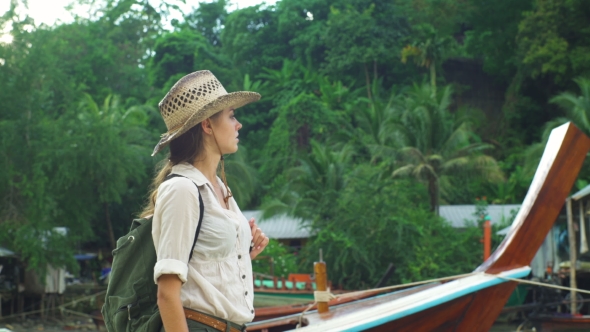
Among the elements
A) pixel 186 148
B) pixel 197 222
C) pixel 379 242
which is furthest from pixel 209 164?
pixel 379 242

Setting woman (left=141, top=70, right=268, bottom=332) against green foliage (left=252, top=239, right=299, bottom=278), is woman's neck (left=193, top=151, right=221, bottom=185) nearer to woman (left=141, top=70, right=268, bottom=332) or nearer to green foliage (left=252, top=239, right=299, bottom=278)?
woman (left=141, top=70, right=268, bottom=332)

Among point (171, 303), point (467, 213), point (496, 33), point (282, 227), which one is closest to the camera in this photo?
point (171, 303)

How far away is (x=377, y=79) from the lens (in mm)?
32531

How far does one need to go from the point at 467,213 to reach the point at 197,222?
21378mm

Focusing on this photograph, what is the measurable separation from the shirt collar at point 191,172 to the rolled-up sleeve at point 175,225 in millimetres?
62

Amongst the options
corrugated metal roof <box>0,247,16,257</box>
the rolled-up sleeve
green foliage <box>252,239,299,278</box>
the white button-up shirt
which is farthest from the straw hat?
corrugated metal roof <box>0,247,16,257</box>

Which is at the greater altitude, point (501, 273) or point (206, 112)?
point (206, 112)

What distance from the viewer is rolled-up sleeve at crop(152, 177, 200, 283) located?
1.87 m

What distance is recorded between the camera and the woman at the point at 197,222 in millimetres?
1884

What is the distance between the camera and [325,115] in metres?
28.3

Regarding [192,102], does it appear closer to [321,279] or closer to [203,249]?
[203,249]

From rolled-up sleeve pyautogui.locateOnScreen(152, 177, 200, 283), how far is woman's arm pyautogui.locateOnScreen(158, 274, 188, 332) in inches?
0.7

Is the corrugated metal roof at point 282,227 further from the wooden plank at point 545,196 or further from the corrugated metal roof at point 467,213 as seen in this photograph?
the wooden plank at point 545,196

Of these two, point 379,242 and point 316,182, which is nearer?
point 379,242
